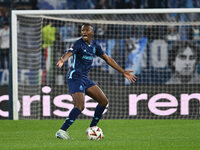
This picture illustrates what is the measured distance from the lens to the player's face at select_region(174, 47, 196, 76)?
15.6 metres

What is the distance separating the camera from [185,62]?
627 inches

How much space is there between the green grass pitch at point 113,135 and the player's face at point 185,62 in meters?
3.28

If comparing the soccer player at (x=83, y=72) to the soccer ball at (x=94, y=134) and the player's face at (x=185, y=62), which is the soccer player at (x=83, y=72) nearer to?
the soccer ball at (x=94, y=134)

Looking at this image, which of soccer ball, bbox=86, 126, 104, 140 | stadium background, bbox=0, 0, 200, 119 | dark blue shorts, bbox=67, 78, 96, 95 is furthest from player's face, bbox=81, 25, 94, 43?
stadium background, bbox=0, 0, 200, 119

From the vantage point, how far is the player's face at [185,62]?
15609 millimetres

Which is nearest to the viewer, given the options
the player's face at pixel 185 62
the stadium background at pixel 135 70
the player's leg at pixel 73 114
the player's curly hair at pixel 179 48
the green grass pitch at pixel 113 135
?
the green grass pitch at pixel 113 135

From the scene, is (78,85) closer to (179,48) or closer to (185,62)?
(185,62)

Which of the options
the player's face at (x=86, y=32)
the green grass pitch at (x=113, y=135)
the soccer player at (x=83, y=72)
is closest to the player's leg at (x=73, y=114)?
the soccer player at (x=83, y=72)

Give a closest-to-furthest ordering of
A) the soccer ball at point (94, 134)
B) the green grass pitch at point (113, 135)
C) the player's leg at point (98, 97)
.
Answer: the green grass pitch at point (113, 135)
the soccer ball at point (94, 134)
the player's leg at point (98, 97)

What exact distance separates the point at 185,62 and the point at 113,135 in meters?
6.94

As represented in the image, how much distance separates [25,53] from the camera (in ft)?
53.3

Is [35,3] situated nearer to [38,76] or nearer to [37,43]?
[37,43]

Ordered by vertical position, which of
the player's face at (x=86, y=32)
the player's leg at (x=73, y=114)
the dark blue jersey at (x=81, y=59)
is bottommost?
the player's leg at (x=73, y=114)

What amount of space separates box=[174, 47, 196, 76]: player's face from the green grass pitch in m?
3.28
